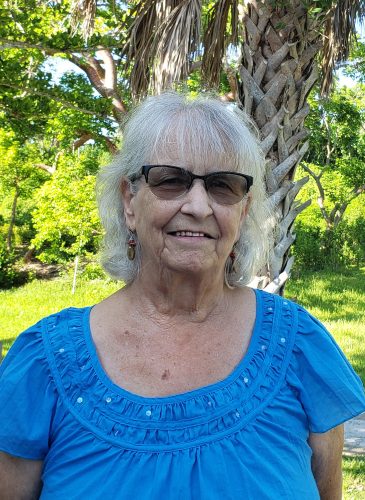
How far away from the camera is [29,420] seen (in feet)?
5.48

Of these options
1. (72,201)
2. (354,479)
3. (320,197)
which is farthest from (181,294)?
(320,197)

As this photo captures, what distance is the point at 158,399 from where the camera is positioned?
1674 millimetres

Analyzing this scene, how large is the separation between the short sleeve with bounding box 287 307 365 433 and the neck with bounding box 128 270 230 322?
0.27m

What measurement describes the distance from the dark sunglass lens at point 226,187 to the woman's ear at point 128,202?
251mm

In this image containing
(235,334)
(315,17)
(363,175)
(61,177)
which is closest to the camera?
(235,334)

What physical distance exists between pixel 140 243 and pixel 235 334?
1.20 ft

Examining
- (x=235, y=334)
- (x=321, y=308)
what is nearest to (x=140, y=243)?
(x=235, y=334)

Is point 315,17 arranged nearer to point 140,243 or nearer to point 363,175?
point 140,243

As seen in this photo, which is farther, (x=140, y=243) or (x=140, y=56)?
(x=140, y=56)

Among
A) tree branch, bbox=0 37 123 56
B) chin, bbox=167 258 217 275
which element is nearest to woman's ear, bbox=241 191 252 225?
chin, bbox=167 258 217 275

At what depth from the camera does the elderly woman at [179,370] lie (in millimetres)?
1633

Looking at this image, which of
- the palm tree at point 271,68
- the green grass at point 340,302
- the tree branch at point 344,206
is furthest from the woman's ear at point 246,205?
the tree branch at point 344,206

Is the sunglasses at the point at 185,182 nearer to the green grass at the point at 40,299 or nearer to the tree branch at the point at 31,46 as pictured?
the tree branch at the point at 31,46

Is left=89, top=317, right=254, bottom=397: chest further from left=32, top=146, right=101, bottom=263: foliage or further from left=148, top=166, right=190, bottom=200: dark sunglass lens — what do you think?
left=32, top=146, right=101, bottom=263: foliage
